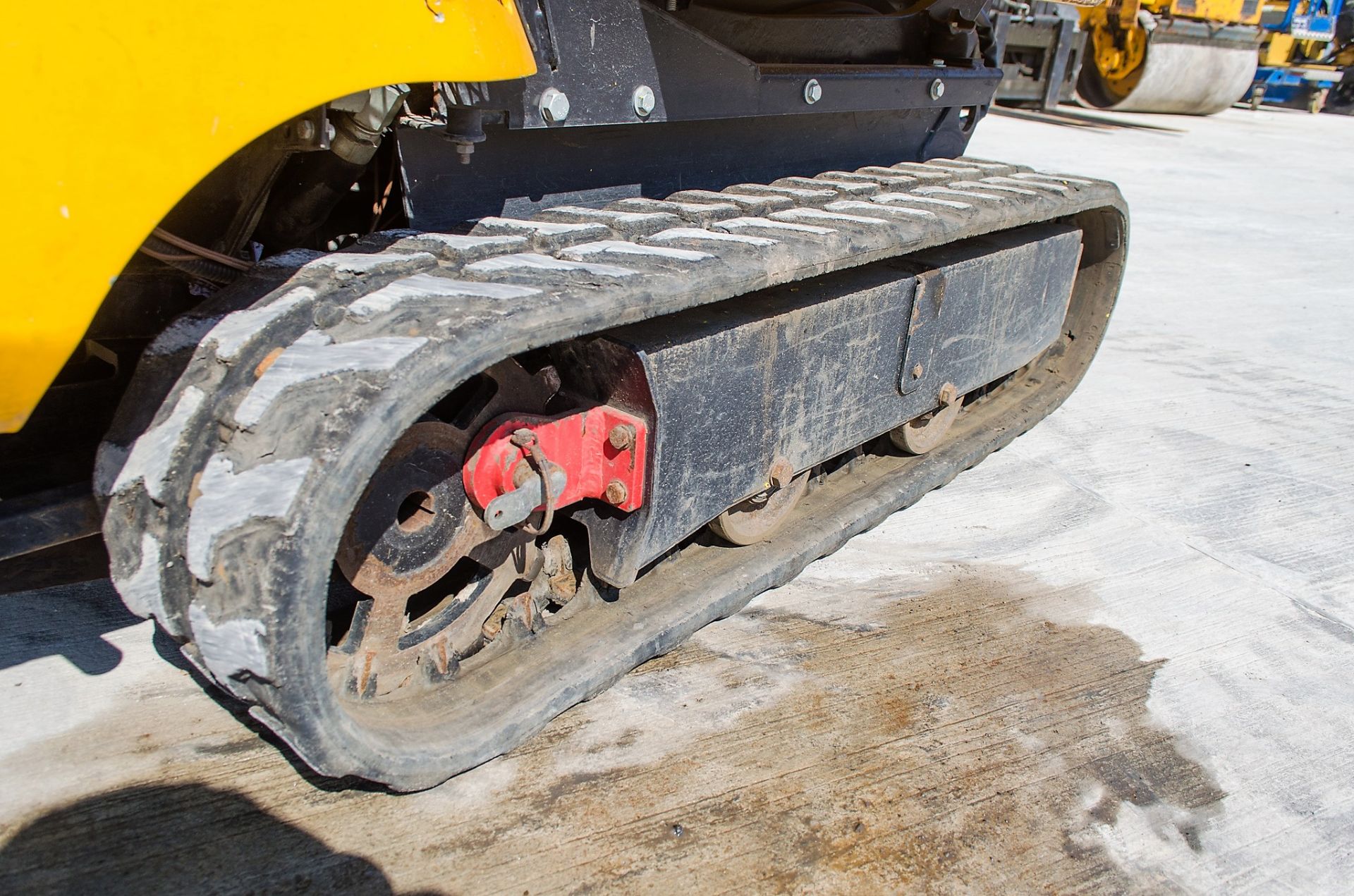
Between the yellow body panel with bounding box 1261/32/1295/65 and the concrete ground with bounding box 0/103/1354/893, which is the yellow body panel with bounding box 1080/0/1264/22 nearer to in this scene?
the yellow body panel with bounding box 1261/32/1295/65

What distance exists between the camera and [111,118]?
3.79 feet

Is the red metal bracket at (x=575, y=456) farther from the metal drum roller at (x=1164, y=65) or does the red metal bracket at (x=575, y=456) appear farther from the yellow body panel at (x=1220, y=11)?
the yellow body panel at (x=1220, y=11)

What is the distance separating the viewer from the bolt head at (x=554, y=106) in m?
1.98

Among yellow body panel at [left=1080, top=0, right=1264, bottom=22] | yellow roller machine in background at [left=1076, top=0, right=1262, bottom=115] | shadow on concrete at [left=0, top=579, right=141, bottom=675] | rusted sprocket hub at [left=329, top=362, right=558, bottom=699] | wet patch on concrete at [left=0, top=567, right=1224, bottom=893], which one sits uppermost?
yellow body panel at [left=1080, top=0, right=1264, bottom=22]

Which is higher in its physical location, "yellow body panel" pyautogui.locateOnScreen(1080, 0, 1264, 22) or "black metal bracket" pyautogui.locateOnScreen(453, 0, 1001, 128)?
"yellow body panel" pyautogui.locateOnScreen(1080, 0, 1264, 22)

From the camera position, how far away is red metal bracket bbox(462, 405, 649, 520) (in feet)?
6.02

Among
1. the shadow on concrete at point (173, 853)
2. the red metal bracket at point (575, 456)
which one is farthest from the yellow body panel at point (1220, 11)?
the shadow on concrete at point (173, 853)

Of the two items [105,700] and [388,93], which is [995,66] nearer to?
[388,93]

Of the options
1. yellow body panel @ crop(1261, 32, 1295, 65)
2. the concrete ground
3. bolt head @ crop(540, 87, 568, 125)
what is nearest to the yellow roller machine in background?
yellow body panel @ crop(1261, 32, 1295, 65)

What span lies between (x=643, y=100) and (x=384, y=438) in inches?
44.2

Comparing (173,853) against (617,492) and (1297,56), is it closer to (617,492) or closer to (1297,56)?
(617,492)

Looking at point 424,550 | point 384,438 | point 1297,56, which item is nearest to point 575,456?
point 424,550

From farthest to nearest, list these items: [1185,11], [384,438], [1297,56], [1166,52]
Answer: [1297,56] < [1166,52] < [1185,11] < [384,438]

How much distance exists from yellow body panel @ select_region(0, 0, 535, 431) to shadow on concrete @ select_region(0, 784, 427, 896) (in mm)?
787
